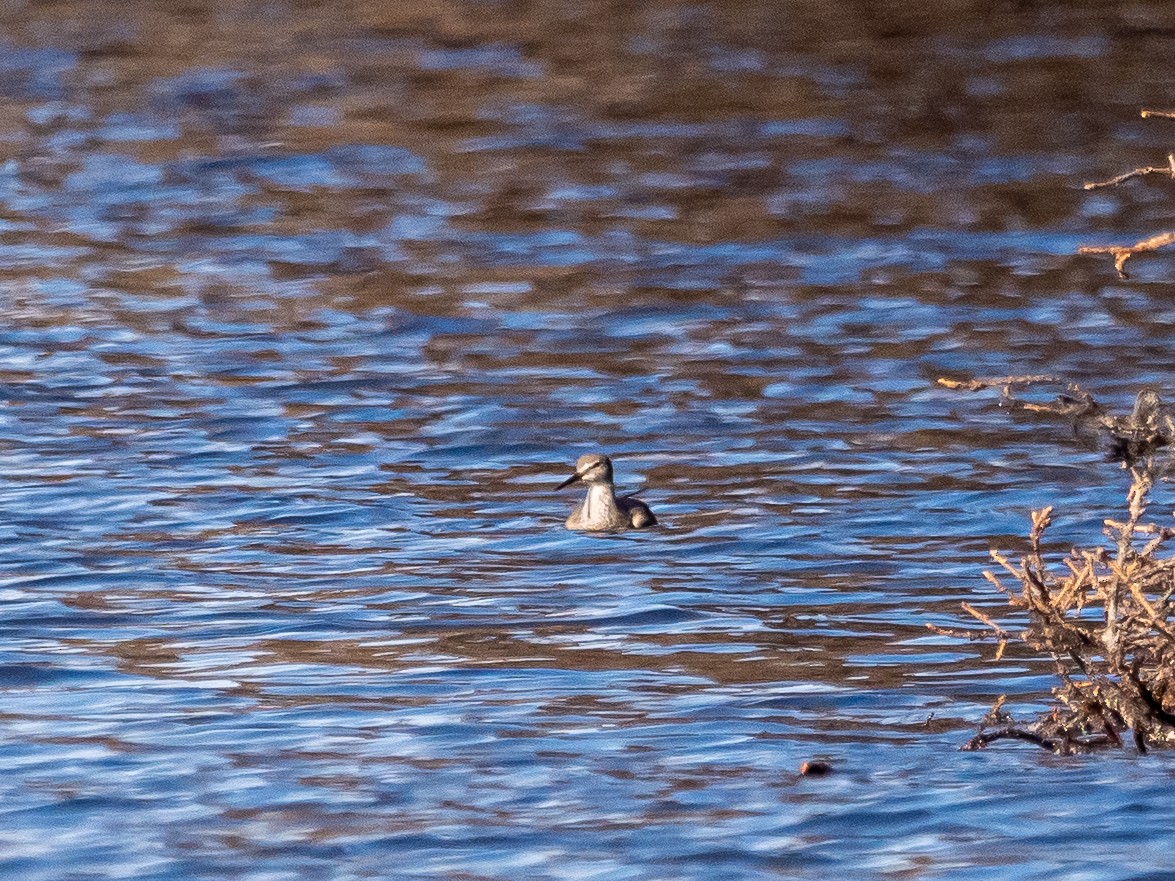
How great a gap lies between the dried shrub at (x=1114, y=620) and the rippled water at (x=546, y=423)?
0.18m

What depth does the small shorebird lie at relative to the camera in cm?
1177

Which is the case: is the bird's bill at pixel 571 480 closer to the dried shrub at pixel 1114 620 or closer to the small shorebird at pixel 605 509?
the small shorebird at pixel 605 509

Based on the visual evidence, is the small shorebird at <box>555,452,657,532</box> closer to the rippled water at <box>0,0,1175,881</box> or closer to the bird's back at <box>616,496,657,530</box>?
the bird's back at <box>616,496,657,530</box>

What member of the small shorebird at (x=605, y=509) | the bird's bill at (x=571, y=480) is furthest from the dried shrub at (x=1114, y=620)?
the bird's bill at (x=571, y=480)

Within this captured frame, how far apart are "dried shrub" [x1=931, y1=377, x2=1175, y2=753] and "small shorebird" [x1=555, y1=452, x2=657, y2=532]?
3581 mm

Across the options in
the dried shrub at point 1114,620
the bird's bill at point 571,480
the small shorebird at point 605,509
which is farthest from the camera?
the bird's bill at point 571,480

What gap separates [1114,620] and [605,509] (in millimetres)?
4227

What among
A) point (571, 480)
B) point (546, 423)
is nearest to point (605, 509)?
point (571, 480)

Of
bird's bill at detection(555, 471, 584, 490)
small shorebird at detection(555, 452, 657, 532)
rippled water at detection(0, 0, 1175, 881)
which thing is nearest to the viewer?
rippled water at detection(0, 0, 1175, 881)

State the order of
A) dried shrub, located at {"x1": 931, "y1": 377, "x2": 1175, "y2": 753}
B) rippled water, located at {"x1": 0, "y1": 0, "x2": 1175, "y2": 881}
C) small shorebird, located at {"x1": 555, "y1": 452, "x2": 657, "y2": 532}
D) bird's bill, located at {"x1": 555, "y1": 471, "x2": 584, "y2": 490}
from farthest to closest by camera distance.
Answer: bird's bill, located at {"x1": 555, "y1": 471, "x2": 584, "y2": 490}, small shorebird, located at {"x1": 555, "y1": 452, "x2": 657, "y2": 532}, rippled water, located at {"x1": 0, "y1": 0, "x2": 1175, "y2": 881}, dried shrub, located at {"x1": 931, "y1": 377, "x2": 1175, "y2": 753}

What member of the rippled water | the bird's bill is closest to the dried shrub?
the rippled water

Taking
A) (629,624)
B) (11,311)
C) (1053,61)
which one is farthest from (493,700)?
(1053,61)

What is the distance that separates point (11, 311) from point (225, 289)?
147cm

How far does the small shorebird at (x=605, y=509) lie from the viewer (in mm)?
Answer: 11766
